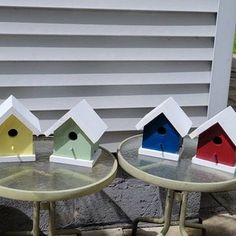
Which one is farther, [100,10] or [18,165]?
[100,10]

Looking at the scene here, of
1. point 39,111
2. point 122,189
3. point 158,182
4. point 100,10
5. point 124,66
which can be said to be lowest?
point 122,189

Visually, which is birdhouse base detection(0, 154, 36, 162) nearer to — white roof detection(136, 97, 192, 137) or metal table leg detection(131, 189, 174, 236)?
white roof detection(136, 97, 192, 137)

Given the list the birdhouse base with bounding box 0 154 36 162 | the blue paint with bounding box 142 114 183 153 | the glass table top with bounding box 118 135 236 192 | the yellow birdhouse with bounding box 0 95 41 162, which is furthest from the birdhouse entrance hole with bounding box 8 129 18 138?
the blue paint with bounding box 142 114 183 153

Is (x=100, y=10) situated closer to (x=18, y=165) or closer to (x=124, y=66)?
(x=124, y=66)

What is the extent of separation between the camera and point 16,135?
2514mm

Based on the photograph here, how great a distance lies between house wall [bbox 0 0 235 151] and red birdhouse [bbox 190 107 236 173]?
2.27 feet

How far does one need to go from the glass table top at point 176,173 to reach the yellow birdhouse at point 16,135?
0.46 meters

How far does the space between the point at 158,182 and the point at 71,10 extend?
1.15 metres

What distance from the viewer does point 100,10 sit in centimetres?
301

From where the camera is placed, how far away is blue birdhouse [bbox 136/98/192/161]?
8.57 ft

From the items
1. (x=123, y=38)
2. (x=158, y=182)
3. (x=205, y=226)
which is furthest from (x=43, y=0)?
(x=205, y=226)

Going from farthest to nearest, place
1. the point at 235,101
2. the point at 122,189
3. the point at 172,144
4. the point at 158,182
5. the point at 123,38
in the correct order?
1. the point at 235,101
2. the point at 122,189
3. the point at 123,38
4. the point at 172,144
5. the point at 158,182

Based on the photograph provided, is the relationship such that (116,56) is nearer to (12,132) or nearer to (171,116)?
(171,116)

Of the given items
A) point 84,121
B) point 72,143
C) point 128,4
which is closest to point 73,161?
point 72,143
